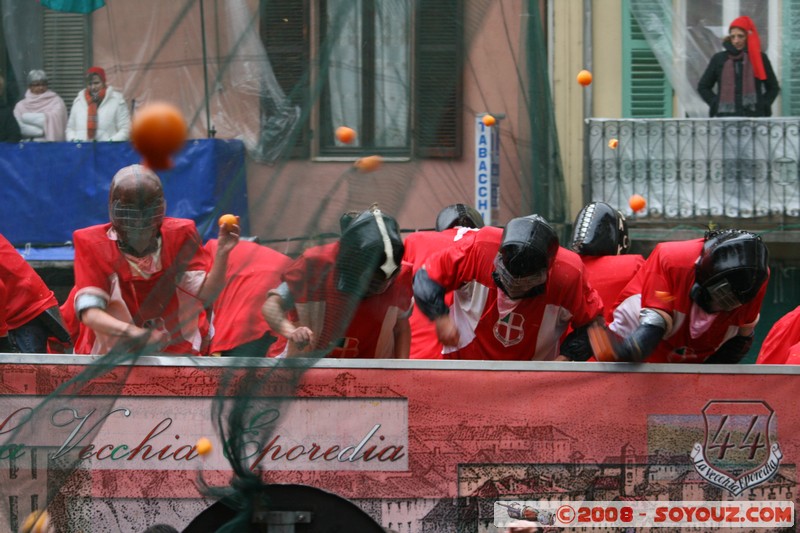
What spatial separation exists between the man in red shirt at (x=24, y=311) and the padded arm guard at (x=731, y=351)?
117 inches

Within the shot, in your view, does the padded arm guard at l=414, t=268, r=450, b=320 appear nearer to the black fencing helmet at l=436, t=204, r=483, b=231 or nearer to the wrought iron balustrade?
the black fencing helmet at l=436, t=204, r=483, b=231

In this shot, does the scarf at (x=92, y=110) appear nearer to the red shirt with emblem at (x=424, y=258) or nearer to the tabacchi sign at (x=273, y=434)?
the tabacchi sign at (x=273, y=434)

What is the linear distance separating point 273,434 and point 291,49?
4.65ft

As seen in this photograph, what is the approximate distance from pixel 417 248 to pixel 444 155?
192 centimetres

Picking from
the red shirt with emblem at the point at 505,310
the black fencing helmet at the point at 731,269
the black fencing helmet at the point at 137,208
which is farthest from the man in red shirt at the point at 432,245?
the black fencing helmet at the point at 137,208

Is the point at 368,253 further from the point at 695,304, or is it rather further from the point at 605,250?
the point at 605,250

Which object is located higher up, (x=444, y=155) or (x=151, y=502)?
(x=444, y=155)

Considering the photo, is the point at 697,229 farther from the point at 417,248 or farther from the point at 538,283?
the point at 538,283

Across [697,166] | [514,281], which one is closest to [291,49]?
[514,281]

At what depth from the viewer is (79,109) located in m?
6.29

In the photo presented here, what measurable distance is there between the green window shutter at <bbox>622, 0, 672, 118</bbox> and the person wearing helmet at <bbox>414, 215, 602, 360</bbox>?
7.20m

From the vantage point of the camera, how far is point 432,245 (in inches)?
255

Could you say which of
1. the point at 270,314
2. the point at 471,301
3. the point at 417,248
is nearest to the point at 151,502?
the point at 270,314

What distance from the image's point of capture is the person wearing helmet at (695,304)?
4969 millimetres
